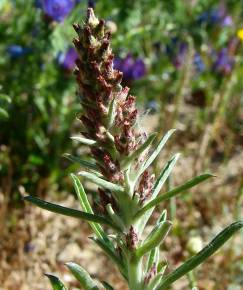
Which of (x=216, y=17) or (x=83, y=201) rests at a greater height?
(x=216, y=17)

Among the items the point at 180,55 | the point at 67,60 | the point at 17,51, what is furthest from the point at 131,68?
the point at 17,51

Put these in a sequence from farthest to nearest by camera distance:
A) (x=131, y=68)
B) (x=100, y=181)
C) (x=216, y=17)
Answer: (x=216, y=17)
(x=131, y=68)
(x=100, y=181)

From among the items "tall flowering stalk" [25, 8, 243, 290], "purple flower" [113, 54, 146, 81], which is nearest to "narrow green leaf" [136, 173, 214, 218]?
"tall flowering stalk" [25, 8, 243, 290]

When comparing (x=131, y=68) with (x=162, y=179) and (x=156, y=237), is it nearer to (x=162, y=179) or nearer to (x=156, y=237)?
(x=162, y=179)

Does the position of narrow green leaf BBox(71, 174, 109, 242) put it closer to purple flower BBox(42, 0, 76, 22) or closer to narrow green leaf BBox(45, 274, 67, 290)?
narrow green leaf BBox(45, 274, 67, 290)

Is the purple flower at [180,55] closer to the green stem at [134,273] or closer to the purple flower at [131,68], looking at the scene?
the purple flower at [131,68]

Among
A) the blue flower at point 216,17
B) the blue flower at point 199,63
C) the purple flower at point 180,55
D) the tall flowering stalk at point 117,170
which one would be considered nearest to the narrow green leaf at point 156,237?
the tall flowering stalk at point 117,170
